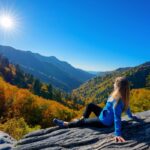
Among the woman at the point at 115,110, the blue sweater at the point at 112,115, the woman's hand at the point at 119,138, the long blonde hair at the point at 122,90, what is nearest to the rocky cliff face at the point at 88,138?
the woman's hand at the point at 119,138

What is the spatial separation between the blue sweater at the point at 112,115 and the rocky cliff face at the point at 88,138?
609 millimetres

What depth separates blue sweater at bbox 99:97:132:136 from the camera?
1605 cm

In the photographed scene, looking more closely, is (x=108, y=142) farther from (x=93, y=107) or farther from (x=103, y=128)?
(x=93, y=107)

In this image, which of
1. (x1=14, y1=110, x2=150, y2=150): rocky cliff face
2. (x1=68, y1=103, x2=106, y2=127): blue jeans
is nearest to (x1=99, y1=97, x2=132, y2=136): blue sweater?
(x1=68, y1=103, x2=106, y2=127): blue jeans

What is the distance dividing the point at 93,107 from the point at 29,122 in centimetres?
9399

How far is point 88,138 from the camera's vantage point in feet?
57.8

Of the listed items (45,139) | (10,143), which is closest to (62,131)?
(45,139)

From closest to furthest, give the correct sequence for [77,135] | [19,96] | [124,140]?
[124,140]
[77,135]
[19,96]

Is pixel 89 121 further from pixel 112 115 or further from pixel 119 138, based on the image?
pixel 119 138

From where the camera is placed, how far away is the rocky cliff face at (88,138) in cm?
1667

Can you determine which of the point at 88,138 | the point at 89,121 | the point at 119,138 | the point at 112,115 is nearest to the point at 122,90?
the point at 112,115

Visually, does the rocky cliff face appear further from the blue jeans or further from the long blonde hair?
the long blonde hair

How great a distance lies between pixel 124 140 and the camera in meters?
16.4

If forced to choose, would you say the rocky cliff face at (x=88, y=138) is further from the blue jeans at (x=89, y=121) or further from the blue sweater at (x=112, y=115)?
the blue sweater at (x=112, y=115)
